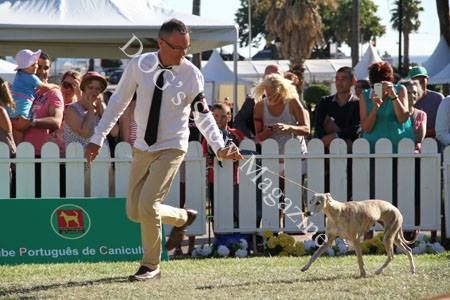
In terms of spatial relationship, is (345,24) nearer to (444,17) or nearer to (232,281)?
(444,17)

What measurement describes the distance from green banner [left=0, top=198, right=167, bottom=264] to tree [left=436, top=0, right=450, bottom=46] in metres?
15.4

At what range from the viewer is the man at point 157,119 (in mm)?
7934

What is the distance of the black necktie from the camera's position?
7918 mm

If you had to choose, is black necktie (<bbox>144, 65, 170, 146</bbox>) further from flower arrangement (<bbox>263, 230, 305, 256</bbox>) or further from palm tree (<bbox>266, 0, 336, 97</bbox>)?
palm tree (<bbox>266, 0, 336, 97</bbox>)

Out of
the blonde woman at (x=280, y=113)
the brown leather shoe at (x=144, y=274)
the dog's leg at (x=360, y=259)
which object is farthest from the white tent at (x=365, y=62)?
the brown leather shoe at (x=144, y=274)

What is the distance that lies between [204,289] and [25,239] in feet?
9.61

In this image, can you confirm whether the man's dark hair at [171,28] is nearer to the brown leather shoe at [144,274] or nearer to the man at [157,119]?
the man at [157,119]

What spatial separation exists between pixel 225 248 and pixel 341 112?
Answer: 2.12 m

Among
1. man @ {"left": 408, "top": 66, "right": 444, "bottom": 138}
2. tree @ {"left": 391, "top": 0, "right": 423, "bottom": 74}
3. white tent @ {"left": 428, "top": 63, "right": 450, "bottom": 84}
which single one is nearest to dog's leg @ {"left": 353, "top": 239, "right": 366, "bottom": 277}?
man @ {"left": 408, "top": 66, "right": 444, "bottom": 138}

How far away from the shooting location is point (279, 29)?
59.0m

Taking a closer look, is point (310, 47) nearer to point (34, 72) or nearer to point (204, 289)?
point (34, 72)

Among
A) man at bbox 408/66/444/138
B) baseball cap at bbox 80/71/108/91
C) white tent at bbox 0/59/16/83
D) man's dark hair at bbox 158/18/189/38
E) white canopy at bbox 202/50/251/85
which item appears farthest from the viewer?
white canopy at bbox 202/50/251/85

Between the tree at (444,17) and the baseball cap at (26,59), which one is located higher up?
the tree at (444,17)

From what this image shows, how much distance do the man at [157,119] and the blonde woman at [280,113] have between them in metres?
3.07
